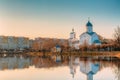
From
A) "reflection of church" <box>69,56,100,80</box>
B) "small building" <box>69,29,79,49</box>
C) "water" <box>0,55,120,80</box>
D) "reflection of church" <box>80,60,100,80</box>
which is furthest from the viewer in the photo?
"small building" <box>69,29,79,49</box>

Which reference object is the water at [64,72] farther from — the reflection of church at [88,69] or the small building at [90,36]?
the small building at [90,36]

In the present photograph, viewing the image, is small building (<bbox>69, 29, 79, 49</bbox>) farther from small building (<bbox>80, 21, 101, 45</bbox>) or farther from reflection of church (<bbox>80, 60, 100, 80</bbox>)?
reflection of church (<bbox>80, 60, 100, 80</bbox>)

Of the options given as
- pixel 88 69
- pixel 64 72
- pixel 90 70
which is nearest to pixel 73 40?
pixel 88 69

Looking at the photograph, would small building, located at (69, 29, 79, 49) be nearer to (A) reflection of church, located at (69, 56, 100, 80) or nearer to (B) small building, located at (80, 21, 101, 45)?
(B) small building, located at (80, 21, 101, 45)

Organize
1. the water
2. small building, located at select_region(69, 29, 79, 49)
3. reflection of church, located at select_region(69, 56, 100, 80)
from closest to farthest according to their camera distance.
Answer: the water < reflection of church, located at select_region(69, 56, 100, 80) < small building, located at select_region(69, 29, 79, 49)

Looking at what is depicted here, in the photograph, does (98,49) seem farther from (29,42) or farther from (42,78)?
(29,42)

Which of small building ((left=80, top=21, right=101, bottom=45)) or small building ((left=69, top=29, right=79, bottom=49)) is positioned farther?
small building ((left=69, top=29, right=79, bottom=49))

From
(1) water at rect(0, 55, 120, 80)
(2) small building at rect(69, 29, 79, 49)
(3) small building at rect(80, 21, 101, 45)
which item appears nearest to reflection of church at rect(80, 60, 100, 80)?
(1) water at rect(0, 55, 120, 80)

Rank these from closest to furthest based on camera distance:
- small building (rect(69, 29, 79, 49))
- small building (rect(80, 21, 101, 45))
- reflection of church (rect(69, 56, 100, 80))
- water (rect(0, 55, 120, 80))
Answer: water (rect(0, 55, 120, 80))
reflection of church (rect(69, 56, 100, 80))
small building (rect(80, 21, 101, 45))
small building (rect(69, 29, 79, 49))

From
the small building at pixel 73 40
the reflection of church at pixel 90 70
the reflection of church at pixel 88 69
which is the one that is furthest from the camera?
the small building at pixel 73 40

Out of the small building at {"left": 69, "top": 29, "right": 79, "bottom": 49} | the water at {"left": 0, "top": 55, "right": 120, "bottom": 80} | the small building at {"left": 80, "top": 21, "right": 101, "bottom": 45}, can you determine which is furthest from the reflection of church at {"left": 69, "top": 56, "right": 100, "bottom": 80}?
the small building at {"left": 69, "top": 29, "right": 79, "bottom": 49}

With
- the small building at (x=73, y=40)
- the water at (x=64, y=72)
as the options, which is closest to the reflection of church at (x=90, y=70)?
the water at (x=64, y=72)

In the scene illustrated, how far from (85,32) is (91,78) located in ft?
67.1

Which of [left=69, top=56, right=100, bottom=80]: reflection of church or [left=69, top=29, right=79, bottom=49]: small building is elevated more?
[left=69, top=29, right=79, bottom=49]: small building
